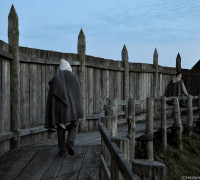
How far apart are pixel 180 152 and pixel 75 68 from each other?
13.1 ft

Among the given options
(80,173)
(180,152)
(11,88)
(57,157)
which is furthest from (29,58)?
(180,152)

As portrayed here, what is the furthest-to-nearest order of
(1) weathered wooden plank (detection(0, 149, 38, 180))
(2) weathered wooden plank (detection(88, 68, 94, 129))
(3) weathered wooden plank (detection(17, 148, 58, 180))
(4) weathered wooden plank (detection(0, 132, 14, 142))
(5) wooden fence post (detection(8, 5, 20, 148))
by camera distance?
(2) weathered wooden plank (detection(88, 68, 94, 129)), (5) wooden fence post (detection(8, 5, 20, 148)), (4) weathered wooden plank (detection(0, 132, 14, 142)), (1) weathered wooden plank (detection(0, 149, 38, 180)), (3) weathered wooden plank (detection(17, 148, 58, 180))

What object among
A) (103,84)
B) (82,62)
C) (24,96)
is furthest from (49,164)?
(103,84)

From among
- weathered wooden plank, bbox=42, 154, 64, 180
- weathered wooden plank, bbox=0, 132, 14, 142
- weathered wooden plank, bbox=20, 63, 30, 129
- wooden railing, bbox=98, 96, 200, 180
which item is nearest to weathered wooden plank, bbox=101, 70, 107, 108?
wooden railing, bbox=98, 96, 200, 180

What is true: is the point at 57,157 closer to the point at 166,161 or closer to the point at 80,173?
the point at 80,173

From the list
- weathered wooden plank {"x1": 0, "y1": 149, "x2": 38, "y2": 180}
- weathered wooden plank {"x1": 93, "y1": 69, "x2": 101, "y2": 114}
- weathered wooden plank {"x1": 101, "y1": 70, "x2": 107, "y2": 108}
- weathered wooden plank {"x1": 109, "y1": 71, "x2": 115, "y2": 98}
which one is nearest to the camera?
weathered wooden plank {"x1": 0, "y1": 149, "x2": 38, "y2": 180}

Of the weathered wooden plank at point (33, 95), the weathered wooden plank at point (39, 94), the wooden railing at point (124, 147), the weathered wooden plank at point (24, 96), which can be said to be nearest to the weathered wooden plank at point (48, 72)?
the weathered wooden plank at point (39, 94)

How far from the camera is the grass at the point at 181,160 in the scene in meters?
8.00

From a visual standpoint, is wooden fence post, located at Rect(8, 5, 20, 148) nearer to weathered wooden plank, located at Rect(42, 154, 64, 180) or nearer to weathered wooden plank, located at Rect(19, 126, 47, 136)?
weathered wooden plank, located at Rect(19, 126, 47, 136)

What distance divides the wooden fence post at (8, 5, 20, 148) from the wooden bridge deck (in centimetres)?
55

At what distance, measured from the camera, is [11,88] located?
20.5ft

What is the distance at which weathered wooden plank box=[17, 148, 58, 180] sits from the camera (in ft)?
14.1

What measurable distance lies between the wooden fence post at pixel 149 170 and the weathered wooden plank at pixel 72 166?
8.57ft

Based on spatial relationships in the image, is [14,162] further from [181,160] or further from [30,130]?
[181,160]
